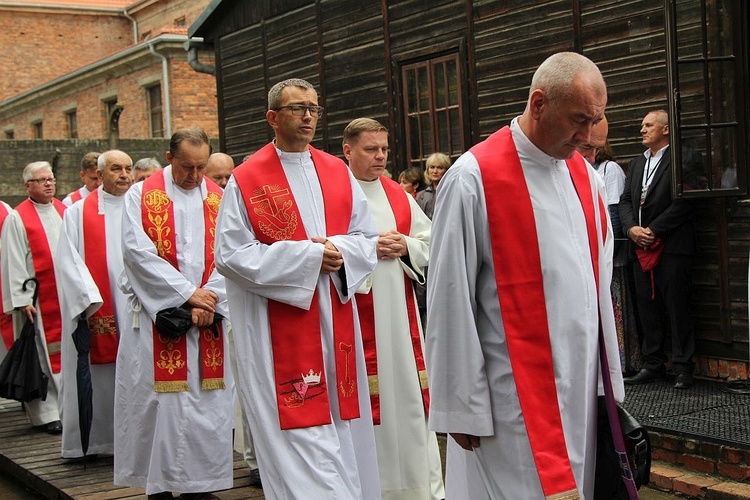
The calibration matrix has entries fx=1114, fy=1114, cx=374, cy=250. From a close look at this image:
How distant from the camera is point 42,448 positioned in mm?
8195

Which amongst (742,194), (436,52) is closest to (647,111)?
(742,194)

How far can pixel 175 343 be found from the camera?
6.20m

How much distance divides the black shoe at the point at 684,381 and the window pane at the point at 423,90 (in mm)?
5015

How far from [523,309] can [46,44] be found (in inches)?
1454

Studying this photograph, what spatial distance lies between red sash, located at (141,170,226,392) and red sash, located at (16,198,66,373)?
131 inches

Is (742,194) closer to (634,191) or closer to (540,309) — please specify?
(634,191)

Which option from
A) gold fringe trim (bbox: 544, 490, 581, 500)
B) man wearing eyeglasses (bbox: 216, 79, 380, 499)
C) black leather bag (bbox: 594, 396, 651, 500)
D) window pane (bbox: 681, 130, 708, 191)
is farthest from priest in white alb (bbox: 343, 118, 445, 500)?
window pane (bbox: 681, 130, 708, 191)

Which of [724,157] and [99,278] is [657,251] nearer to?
[724,157]

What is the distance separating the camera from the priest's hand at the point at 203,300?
6098mm

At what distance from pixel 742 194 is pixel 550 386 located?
201 inches

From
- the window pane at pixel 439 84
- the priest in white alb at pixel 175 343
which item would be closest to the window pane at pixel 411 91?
the window pane at pixel 439 84

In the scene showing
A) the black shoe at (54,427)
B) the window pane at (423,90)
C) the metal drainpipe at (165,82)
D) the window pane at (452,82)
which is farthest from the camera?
the metal drainpipe at (165,82)

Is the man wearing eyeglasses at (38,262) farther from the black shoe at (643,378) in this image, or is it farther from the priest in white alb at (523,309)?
the priest in white alb at (523,309)

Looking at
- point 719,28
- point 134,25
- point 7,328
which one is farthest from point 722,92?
point 134,25
